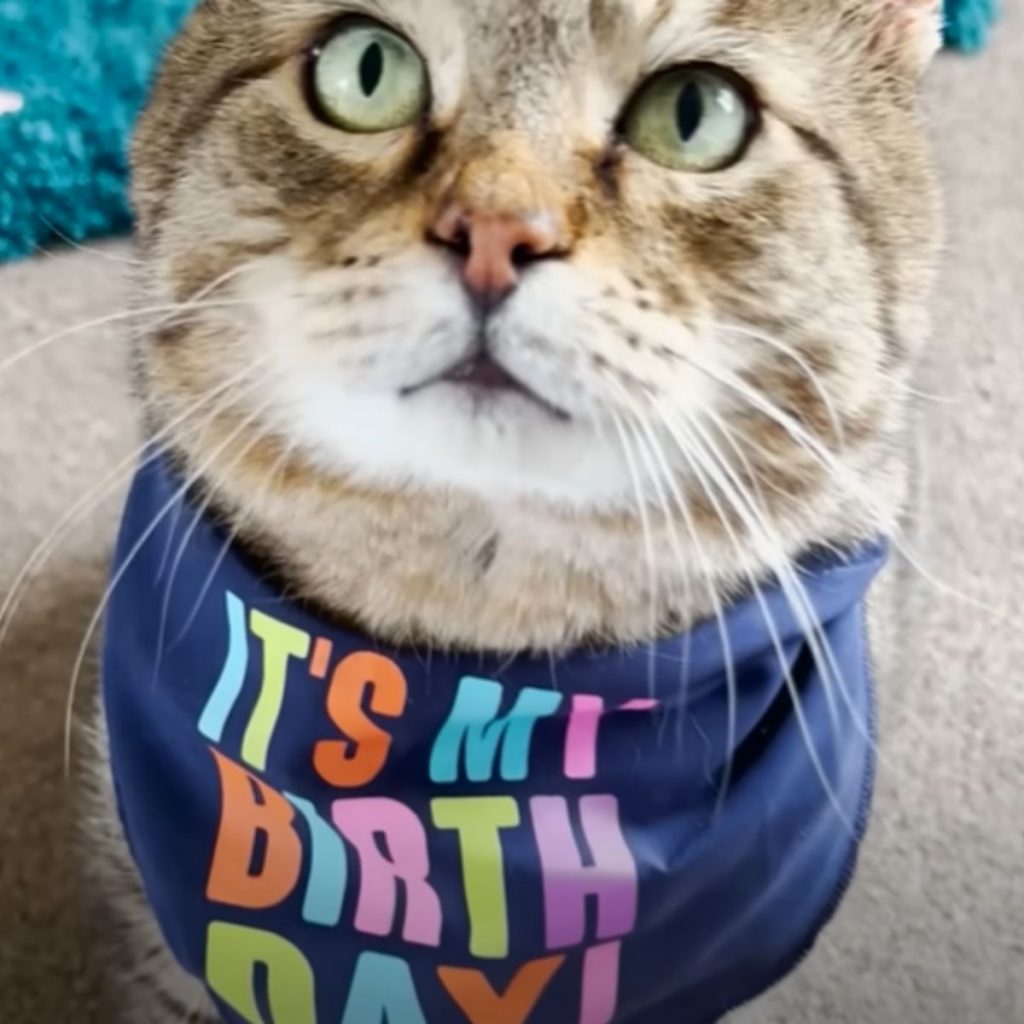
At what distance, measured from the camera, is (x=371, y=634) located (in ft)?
3.09

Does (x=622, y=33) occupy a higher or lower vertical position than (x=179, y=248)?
higher

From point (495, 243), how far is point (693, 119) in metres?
0.16

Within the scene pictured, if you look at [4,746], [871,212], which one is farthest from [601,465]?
[4,746]

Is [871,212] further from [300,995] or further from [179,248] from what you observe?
[300,995]

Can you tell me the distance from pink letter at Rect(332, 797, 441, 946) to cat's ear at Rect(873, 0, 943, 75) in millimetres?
527

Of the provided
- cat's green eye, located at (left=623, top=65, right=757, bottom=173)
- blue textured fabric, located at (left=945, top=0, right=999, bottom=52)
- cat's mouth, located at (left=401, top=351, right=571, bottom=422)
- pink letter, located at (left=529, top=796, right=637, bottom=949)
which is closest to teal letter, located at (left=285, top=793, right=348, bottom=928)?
pink letter, located at (left=529, top=796, right=637, bottom=949)

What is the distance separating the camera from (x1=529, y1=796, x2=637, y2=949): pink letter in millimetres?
955

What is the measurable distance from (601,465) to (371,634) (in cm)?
23

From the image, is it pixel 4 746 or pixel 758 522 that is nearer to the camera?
pixel 758 522

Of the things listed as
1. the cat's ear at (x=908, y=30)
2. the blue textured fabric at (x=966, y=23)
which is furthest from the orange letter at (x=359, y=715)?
the blue textured fabric at (x=966, y=23)

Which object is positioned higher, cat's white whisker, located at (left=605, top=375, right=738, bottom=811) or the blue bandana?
cat's white whisker, located at (left=605, top=375, right=738, bottom=811)

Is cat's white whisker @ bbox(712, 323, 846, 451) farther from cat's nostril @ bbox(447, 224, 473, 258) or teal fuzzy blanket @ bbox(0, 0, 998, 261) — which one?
teal fuzzy blanket @ bbox(0, 0, 998, 261)

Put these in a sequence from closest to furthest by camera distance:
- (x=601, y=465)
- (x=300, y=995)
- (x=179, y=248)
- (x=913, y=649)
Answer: (x=601, y=465) < (x=179, y=248) < (x=300, y=995) < (x=913, y=649)

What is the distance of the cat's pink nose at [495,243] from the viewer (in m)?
0.70
